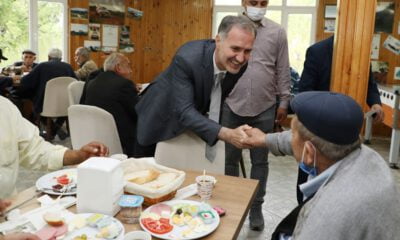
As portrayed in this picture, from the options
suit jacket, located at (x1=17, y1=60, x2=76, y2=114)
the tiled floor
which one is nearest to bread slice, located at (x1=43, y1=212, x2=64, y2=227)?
the tiled floor

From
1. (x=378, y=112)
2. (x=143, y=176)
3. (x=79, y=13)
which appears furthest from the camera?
(x=79, y=13)

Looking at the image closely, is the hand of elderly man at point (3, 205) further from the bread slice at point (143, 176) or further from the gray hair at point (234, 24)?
the gray hair at point (234, 24)

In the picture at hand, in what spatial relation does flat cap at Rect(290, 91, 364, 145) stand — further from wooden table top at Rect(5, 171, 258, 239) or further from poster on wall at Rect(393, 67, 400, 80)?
poster on wall at Rect(393, 67, 400, 80)

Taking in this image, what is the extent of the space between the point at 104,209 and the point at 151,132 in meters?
0.82

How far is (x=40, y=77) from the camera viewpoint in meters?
4.94

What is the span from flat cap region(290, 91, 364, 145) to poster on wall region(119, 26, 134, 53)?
→ 6230mm

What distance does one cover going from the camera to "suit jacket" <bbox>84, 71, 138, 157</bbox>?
3160 mm

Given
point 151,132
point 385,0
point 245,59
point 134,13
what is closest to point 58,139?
point 134,13

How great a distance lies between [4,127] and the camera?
1674 mm

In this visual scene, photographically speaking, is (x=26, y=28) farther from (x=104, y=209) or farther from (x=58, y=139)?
(x=104, y=209)

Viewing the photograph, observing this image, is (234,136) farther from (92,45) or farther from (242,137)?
(92,45)

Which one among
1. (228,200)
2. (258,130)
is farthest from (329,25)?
(228,200)

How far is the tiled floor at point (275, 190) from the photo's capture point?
116 inches

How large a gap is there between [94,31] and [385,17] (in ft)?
15.0
